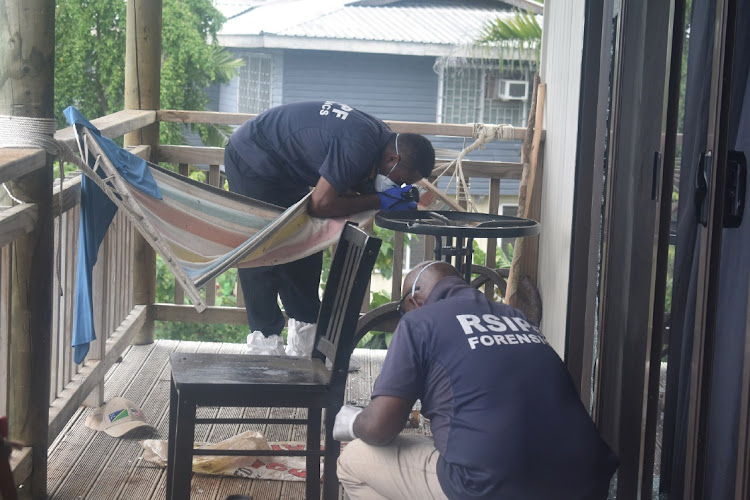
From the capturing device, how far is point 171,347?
450cm

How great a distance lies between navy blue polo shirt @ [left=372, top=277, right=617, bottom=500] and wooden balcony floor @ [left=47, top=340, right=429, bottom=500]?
1.01 meters

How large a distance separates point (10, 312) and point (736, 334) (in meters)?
1.90

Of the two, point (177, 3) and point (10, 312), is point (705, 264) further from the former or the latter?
point (177, 3)

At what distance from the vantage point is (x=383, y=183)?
3.59 m

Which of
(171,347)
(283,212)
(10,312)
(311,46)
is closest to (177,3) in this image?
(311,46)

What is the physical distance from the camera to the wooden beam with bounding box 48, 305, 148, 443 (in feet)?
9.86

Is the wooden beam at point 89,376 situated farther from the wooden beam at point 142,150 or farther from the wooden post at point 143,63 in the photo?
the wooden beam at point 142,150

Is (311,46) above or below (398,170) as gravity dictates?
above

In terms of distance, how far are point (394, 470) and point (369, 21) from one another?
1192 centimetres

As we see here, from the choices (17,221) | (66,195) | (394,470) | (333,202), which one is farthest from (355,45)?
(394,470)

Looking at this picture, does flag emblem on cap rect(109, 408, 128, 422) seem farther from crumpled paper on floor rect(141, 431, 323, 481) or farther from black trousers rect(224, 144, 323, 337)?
black trousers rect(224, 144, 323, 337)

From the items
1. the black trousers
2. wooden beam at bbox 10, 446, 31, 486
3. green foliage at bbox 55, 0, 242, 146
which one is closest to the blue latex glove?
the black trousers

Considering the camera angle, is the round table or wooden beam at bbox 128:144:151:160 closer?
the round table

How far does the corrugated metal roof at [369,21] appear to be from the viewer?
12586 millimetres
